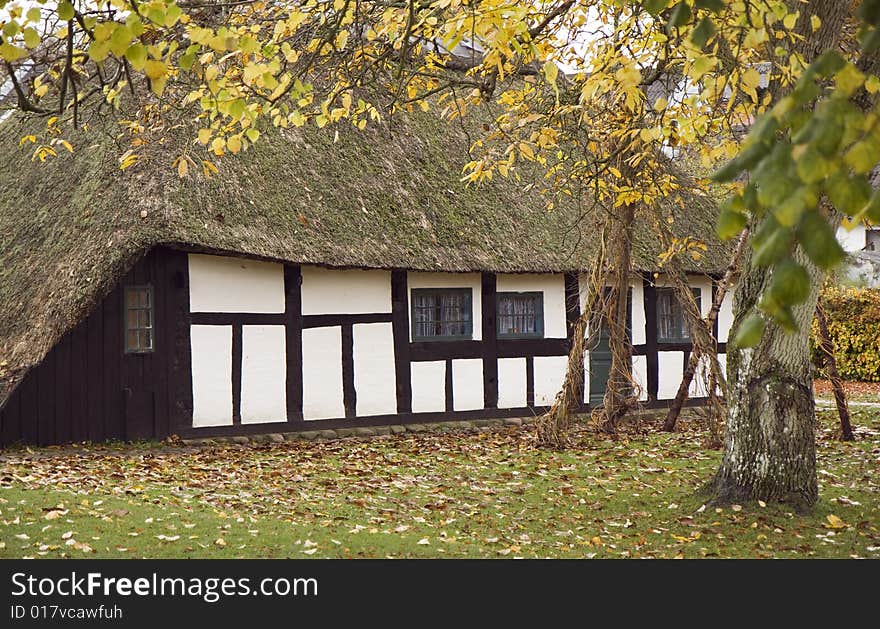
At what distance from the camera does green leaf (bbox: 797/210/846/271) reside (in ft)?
7.48

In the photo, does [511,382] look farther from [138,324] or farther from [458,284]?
[138,324]

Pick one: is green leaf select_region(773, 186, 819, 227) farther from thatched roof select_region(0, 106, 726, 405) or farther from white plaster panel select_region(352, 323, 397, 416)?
white plaster panel select_region(352, 323, 397, 416)

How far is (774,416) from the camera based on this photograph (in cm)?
838

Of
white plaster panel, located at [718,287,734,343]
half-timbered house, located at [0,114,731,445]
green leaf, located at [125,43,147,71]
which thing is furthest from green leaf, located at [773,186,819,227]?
white plaster panel, located at [718,287,734,343]

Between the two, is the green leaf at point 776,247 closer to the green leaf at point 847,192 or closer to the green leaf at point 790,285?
the green leaf at point 790,285

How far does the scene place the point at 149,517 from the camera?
811 centimetres

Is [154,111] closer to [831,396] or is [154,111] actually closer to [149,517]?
[149,517]

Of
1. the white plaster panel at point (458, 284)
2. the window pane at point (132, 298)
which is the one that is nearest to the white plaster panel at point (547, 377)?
the white plaster panel at point (458, 284)

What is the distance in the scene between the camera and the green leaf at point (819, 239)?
89.7 inches

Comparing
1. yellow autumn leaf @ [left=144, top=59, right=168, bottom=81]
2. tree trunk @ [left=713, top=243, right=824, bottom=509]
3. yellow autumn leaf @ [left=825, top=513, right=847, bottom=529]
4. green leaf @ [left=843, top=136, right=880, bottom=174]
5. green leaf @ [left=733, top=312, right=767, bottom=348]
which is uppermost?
yellow autumn leaf @ [left=144, top=59, right=168, bottom=81]

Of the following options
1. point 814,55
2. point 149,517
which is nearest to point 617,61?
point 814,55

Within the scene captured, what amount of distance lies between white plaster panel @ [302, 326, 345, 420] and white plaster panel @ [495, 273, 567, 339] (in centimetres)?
302

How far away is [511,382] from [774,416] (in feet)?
27.1

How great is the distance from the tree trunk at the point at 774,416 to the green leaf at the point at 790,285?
6211 mm
